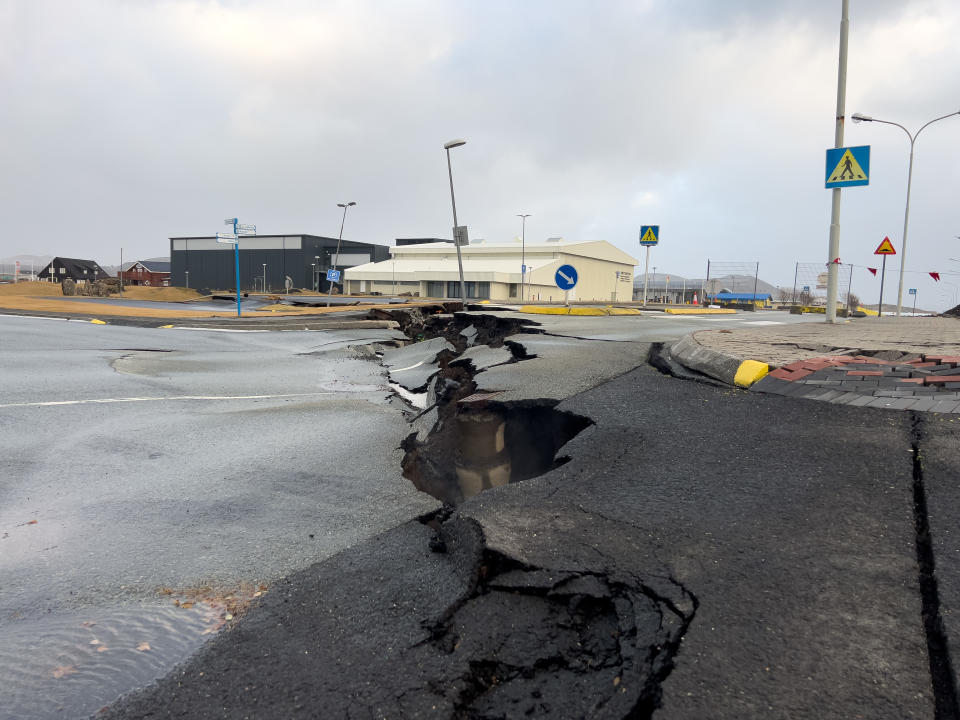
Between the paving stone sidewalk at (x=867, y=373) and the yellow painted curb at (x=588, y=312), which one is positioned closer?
the paving stone sidewalk at (x=867, y=373)

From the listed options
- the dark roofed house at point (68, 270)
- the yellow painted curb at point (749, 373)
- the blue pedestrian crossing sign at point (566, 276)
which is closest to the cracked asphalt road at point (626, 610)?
the yellow painted curb at point (749, 373)

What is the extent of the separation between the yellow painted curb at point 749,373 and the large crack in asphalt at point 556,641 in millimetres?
3531

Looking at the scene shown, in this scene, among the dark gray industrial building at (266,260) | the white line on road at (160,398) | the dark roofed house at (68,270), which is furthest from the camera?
the dark gray industrial building at (266,260)

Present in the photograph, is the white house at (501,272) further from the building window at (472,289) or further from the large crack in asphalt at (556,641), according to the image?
the large crack in asphalt at (556,641)

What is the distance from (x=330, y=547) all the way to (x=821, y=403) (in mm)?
3778

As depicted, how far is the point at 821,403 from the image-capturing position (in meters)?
4.54

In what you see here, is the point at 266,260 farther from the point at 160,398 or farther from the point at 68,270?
the point at 160,398

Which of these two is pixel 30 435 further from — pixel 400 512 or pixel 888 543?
pixel 888 543

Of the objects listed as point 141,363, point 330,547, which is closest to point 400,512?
point 330,547

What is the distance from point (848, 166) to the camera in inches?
411

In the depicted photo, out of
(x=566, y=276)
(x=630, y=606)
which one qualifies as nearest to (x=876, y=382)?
(x=630, y=606)

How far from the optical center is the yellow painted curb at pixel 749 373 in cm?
536

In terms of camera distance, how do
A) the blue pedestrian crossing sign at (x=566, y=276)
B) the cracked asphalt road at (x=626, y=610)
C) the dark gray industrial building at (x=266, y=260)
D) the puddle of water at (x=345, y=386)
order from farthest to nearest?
the dark gray industrial building at (x=266, y=260) < the blue pedestrian crossing sign at (x=566, y=276) < the puddle of water at (x=345, y=386) < the cracked asphalt road at (x=626, y=610)

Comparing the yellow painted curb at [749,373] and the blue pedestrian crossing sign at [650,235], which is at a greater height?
the blue pedestrian crossing sign at [650,235]
